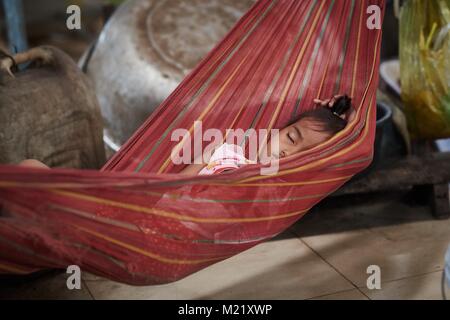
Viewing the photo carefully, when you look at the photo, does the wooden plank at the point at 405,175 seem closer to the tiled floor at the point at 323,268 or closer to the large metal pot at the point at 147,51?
the tiled floor at the point at 323,268

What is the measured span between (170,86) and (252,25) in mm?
687

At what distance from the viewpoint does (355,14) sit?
2.04 metres

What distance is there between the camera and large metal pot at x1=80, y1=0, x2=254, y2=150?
2727 mm

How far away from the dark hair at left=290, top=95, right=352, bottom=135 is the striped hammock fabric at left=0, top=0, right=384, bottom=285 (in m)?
0.05

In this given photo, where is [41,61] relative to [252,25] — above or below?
below

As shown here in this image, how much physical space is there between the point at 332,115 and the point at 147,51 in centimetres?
104

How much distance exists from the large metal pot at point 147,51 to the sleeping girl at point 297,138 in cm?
78

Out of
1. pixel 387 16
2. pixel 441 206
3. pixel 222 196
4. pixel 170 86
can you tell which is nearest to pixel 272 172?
pixel 222 196

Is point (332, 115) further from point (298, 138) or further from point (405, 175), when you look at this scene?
point (405, 175)

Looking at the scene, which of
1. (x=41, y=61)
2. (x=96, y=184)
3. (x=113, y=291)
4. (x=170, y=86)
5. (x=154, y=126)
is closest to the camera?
(x=96, y=184)

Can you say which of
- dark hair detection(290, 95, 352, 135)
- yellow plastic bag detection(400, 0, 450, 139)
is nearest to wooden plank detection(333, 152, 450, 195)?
yellow plastic bag detection(400, 0, 450, 139)

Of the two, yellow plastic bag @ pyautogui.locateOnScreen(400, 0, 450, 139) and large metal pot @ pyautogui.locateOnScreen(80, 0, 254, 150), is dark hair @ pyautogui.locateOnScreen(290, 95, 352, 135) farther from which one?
large metal pot @ pyautogui.locateOnScreen(80, 0, 254, 150)

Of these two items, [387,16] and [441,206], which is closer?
[441,206]

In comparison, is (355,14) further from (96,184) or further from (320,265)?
(96,184)
